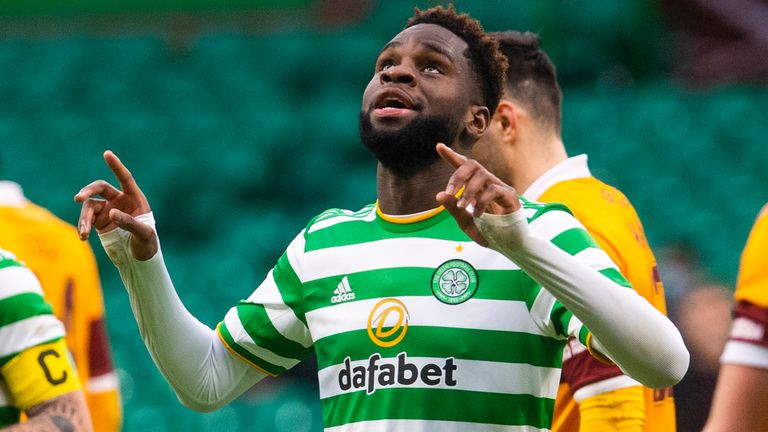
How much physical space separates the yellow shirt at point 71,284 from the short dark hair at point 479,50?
2.12 m

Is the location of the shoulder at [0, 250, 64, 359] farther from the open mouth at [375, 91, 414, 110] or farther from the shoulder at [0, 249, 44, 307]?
the open mouth at [375, 91, 414, 110]

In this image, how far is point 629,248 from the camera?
12.5ft

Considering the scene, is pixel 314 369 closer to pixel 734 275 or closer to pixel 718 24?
pixel 734 275

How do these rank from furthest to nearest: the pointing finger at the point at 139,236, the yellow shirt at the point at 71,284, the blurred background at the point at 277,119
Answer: the blurred background at the point at 277,119 → the yellow shirt at the point at 71,284 → the pointing finger at the point at 139,236

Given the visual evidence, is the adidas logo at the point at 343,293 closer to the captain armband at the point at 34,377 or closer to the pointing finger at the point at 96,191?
the pointing finger at the point at 96,191

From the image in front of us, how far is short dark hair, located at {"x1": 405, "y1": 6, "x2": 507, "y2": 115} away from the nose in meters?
0.18

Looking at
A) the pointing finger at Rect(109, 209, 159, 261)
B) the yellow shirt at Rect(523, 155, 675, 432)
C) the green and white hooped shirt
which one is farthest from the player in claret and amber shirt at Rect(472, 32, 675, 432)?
the pointing finger at Rect(109, 209, 159, 261)

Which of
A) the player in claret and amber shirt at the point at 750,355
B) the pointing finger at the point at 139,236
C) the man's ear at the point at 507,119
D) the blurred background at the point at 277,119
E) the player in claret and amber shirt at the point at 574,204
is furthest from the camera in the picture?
the blurred background at the point at 277,119

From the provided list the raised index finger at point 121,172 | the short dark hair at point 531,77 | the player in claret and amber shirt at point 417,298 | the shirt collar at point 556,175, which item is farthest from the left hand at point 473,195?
the short dark hair at point 531,77

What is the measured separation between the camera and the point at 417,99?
10.3ft

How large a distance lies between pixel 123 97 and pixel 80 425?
831 centimetres

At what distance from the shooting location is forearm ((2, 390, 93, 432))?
129 inches

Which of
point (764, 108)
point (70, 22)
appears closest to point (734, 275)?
point (764, 108)

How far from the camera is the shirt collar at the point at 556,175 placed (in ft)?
13.7
